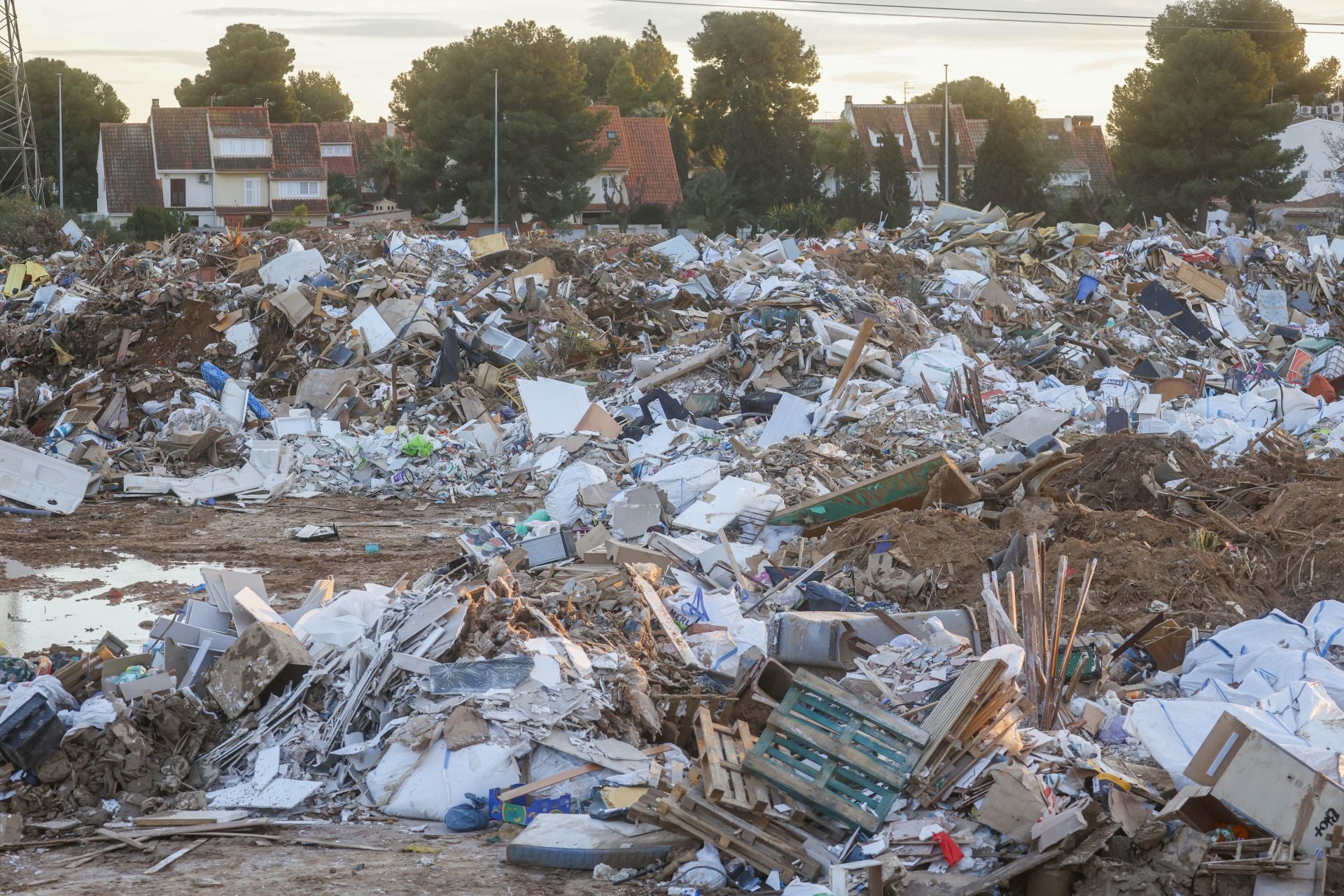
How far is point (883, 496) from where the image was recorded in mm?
9727

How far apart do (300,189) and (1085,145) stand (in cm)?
3311

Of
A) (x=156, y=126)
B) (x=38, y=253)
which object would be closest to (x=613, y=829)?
(x=38, y=253)

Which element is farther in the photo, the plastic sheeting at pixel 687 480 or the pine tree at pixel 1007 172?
the pine tree at pixel 1007 172

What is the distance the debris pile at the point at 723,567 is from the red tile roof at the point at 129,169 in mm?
30212

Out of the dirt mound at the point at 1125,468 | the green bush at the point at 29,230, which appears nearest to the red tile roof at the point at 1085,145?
the green bush at the point at 29,230

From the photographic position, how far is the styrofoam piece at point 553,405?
13.2m

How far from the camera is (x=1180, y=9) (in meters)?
36.4

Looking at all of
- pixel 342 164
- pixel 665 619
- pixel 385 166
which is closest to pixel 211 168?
pixel 385 166

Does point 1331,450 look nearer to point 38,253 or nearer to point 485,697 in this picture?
point 485,697

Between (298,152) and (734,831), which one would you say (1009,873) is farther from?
(298,152)

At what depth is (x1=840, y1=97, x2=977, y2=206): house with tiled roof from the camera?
2003 inches

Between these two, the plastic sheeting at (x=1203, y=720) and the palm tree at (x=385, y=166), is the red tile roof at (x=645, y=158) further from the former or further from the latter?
the plastic sheeting at (x=1203, y=720)

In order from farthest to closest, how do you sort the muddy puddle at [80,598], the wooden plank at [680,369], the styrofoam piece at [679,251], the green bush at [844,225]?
the green bush at [844,225] < the styrofoam piece at [679,251] < the wooden plank at [680,369] < the muddy puddle at [80,598]

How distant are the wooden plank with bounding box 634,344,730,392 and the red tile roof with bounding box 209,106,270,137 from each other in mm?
36270
